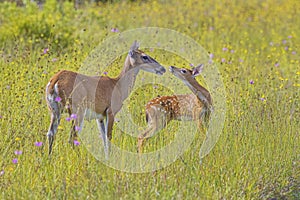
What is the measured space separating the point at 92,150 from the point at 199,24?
7.46 m

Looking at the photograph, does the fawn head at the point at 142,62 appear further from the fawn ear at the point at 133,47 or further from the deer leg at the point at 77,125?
the deer leg at the point at 77,125

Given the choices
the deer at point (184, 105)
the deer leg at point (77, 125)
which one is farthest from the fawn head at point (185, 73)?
the deer leg at point (77, 125)

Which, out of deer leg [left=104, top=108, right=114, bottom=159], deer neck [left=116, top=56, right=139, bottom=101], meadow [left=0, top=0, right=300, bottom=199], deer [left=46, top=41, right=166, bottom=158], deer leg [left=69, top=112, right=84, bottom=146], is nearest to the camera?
meadow [left=0, top=0, right=300, bottom=199]

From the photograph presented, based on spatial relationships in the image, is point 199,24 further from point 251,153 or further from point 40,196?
point 40,196

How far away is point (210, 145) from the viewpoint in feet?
19.5

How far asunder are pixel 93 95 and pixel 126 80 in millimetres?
642

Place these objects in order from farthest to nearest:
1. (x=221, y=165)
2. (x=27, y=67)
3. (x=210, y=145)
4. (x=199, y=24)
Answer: (x=199, y=24) < (x=27, y=67) < (x=210, y=145) < (x=221, y=165)

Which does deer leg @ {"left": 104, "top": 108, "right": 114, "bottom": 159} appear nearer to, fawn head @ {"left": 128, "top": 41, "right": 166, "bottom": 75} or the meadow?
the meadow

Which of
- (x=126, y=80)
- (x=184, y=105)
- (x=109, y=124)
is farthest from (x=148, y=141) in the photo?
(x=126, y=80)

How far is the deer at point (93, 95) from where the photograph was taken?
20.0 feet

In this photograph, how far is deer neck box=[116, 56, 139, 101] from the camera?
688 centimetres

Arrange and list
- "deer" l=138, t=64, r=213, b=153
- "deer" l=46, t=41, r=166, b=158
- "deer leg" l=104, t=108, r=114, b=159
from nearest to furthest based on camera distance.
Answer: "deer" l=46, t=41, r=166, b=158 → "deer leg" l=104, t=108, r=114, b=159 → "deer" l=138, t=64, r=213, b=153

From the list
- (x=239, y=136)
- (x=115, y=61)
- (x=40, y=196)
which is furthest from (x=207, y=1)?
(x=40, y=196)

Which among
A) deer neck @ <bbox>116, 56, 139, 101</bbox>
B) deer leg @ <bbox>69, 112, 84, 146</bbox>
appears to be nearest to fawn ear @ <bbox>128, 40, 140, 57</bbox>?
deer neck @ <bbox>116, 56, 139, 101</bbox>
